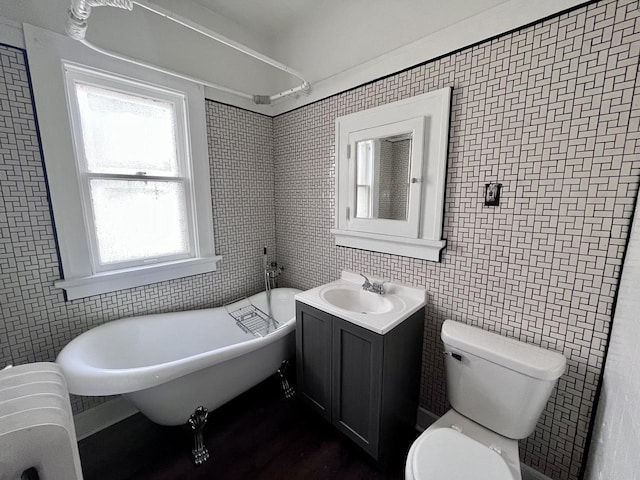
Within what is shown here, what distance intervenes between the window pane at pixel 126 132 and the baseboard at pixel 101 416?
1.54 meters

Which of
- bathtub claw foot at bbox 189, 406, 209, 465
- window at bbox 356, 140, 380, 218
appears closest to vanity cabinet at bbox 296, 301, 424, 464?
bathtub claw foot at bbox 189, 406, 209, 465

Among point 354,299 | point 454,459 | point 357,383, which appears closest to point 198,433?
point 357,383

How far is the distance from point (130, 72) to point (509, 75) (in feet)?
7.15

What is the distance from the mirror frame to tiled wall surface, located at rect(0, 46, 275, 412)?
1.00 meters

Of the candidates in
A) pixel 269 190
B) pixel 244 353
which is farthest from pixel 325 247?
pixel 244 353

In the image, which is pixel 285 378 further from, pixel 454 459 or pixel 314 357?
pixel 454 459

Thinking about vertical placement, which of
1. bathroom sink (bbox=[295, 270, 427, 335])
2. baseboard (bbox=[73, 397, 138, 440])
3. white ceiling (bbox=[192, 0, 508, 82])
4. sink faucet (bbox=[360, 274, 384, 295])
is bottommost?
baseboard (bbox=[73, 397, 138, 440])

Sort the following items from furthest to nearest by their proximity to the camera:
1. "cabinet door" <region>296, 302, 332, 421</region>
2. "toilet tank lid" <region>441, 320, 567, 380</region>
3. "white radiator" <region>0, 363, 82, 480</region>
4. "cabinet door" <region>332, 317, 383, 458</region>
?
"cabinet door" <region>296, 302, 332, 421</region> → "cabinet door" <region>332, 317, 383, 458</region> → "toilet tank lid" <region>441, 320, 567, 380</region> → "white radiator" <region>0, 363, 82, 480</region>

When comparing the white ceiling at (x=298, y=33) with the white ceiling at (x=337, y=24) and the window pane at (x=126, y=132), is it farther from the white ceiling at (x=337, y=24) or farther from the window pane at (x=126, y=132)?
the window pane at (x=126, y=132)

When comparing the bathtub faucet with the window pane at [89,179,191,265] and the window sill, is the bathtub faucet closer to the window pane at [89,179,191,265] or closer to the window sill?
the window sill

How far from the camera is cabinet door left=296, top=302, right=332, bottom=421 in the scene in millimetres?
1554

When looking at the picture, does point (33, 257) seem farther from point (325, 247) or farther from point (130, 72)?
point (325, 247)

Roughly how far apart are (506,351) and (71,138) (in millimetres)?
2580

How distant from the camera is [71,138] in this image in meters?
1.48
